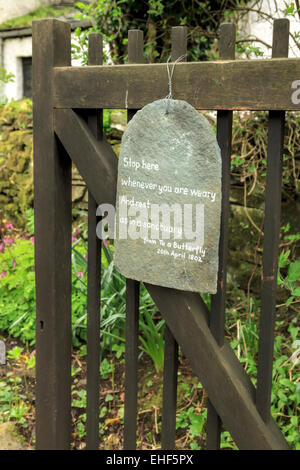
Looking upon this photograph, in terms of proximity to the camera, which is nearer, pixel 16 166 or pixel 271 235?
pixel 271 235

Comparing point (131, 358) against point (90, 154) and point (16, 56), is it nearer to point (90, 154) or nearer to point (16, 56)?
point (90, 154)

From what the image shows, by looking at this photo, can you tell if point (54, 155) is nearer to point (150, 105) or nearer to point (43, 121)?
point (43, 121)

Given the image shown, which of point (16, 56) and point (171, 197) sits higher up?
point (16, 56)

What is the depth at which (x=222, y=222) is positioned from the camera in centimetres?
131

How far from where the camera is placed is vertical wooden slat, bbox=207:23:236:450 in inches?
48.2

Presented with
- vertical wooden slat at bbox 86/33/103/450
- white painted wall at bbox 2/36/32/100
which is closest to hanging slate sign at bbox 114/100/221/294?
vertical wooden slat at bbox 86/33/103/450

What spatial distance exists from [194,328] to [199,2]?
2946mm

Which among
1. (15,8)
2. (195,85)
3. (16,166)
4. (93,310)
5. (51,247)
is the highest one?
(15,8)

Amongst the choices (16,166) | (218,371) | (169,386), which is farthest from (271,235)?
(16,166)

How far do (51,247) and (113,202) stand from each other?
0.32 meters

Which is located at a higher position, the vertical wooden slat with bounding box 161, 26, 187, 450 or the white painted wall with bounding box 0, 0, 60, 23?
the white painted wall with bounding box 0, 0, 60, 23

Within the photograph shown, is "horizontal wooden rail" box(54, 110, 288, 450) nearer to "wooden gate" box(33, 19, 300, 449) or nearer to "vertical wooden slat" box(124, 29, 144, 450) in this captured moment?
"wooden gate" box(33, 19, 300, 449)

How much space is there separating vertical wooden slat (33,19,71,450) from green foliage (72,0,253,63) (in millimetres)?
1868

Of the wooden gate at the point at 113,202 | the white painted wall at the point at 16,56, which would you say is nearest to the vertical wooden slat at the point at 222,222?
the wooden gate at the point at 113,202
